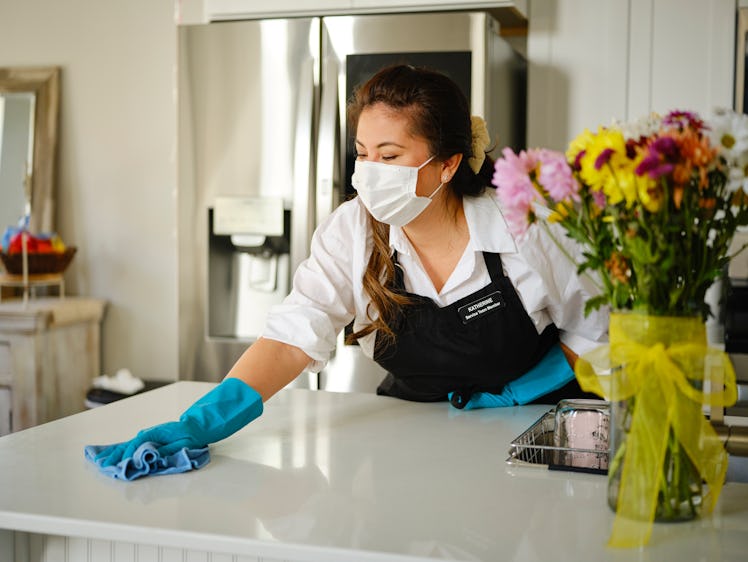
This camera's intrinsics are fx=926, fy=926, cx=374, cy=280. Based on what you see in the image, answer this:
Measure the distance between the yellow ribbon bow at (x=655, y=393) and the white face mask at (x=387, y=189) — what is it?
2.51 ft

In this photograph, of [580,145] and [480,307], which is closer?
[580,145]

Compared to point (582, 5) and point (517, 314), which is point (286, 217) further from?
point (517, 314)

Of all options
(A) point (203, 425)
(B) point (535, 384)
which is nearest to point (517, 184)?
(A) point (203, 425)

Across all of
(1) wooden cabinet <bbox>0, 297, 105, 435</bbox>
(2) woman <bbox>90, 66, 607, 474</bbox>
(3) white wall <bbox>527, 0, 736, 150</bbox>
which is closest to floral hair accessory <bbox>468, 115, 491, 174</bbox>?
(2) woman <bbox>90, 66, 607, 474</bbox>

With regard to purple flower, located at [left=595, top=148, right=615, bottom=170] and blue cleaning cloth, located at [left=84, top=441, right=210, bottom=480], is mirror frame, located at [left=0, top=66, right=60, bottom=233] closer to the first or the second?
blue cleaning cloth, located at [left=84, top=441, right=210, bottom=480]

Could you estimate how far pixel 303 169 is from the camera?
3.10 meters

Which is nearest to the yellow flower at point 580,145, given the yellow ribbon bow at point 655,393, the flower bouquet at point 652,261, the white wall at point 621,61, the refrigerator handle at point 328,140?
the flower bouquet at point 652,261

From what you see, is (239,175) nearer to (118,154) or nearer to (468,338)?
(118,154)

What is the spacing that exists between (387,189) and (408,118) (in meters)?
0.14

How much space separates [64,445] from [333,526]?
2.01 feet

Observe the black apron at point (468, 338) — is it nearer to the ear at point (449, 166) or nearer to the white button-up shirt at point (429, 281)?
the white button-up shirt at point (429, 281)

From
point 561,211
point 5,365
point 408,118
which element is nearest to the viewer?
point 561,211

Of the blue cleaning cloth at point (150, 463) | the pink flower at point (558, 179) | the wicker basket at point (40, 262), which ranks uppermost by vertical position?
the pink flower at point (558, 179)

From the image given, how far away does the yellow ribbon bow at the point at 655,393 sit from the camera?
1.09 meters
